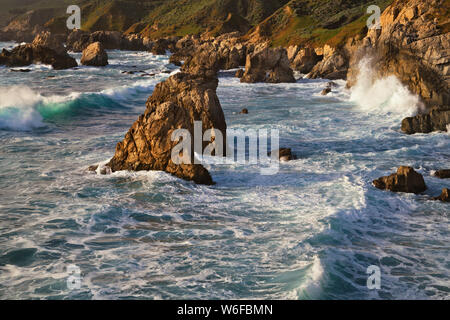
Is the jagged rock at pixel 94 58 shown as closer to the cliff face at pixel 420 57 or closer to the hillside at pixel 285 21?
the hillside at pixel 285 21

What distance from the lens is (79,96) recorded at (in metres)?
46.2

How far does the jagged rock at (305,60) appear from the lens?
7950 cm

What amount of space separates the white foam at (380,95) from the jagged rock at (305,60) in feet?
92.7

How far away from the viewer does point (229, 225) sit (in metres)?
16.5

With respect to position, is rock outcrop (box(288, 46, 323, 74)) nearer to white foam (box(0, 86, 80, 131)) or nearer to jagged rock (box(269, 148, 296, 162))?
white foam (box(0, 86, 80, 131))

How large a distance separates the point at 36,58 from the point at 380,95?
66.4 m

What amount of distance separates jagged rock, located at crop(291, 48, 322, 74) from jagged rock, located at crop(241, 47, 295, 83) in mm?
13938

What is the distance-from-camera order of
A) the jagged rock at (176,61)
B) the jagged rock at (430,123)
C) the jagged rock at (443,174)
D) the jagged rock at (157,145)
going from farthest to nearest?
the jagged rock at (176,61)
the jagged rock at (430,123)
the jagged rock at (443,174)
the jagged rock at (157,145)

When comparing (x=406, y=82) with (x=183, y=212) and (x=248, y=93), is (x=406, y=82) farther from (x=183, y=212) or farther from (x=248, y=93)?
(x=183, y=212)

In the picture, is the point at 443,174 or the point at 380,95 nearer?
the point at 443,174
